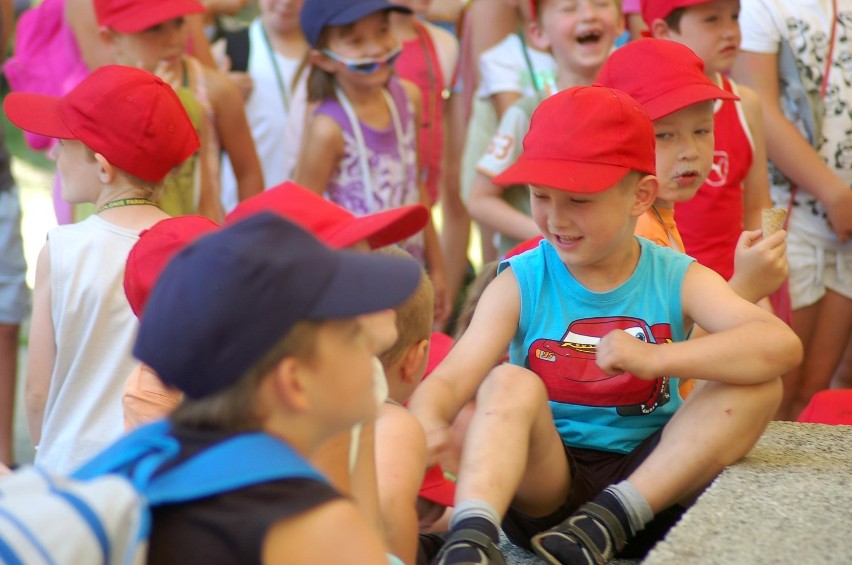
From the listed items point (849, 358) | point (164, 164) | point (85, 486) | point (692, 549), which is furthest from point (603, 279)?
point (849, 358)

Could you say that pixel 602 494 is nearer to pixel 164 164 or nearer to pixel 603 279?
pixel 603 279

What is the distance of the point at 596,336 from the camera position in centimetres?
274

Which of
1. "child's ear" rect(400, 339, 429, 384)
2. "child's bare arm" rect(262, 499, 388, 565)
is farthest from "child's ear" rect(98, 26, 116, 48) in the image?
"child's bare arm" rect(262, 499, 388, 565)

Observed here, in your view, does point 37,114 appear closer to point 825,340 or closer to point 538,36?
point 538,36

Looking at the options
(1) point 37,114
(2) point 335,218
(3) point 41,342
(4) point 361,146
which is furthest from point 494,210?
(2) point 335,218

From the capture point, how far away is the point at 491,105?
16.3ft

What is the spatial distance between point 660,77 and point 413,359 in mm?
1224

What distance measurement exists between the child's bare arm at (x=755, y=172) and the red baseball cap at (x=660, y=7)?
351mm

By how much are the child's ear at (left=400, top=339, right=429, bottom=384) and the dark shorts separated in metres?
0.44

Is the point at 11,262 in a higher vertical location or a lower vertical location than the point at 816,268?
lower

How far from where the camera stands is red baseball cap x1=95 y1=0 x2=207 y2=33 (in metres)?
4.25

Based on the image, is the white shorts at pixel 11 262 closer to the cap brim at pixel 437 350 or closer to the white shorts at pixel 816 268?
the cap brim at pixel 437 350

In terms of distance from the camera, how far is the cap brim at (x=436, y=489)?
3.03 metres

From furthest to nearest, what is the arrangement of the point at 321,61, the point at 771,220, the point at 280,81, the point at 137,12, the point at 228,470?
the point at 280,81
the point at 321,61
the point at 137,12
the point at 771,220
the point at 228,470
